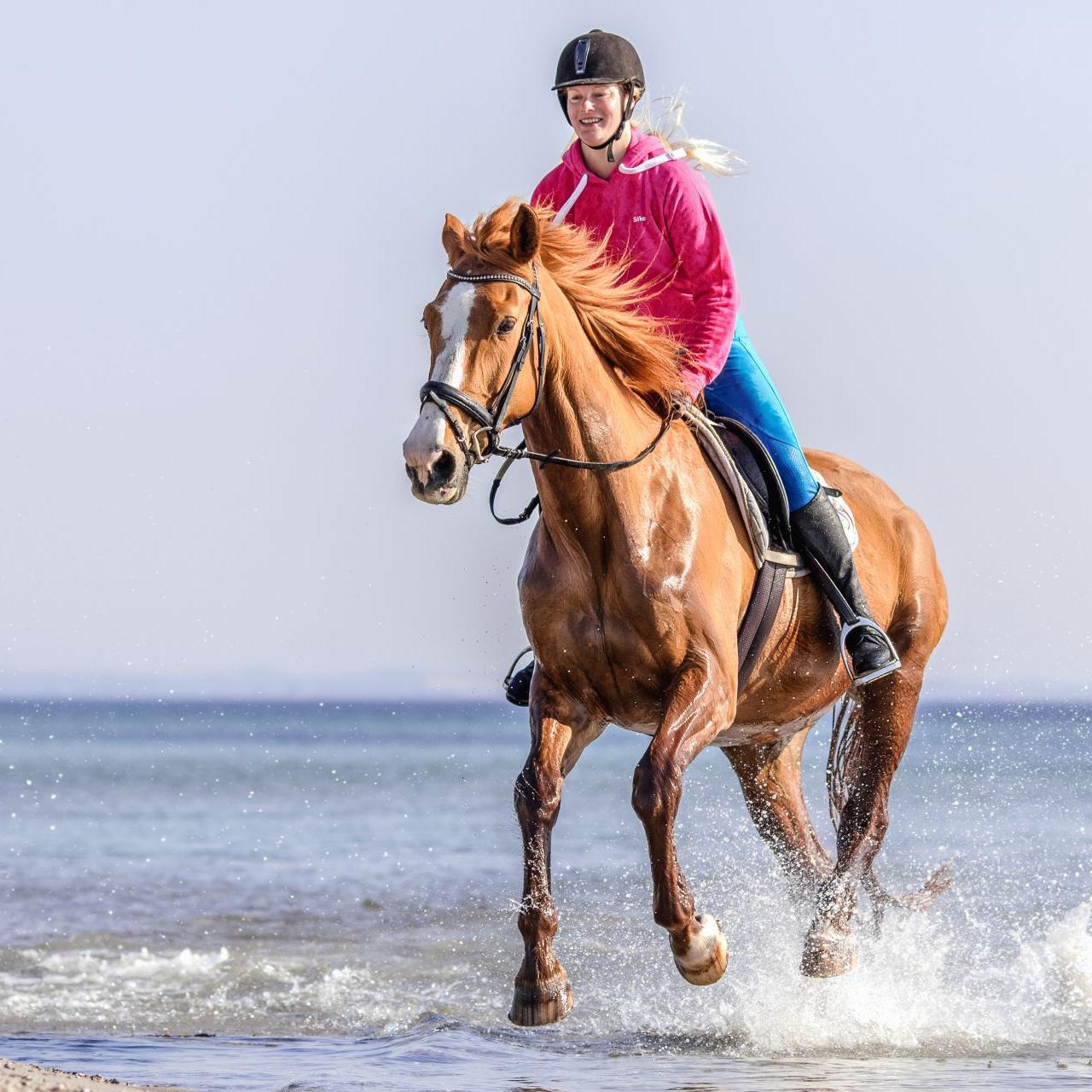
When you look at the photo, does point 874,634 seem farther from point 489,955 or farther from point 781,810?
point 489,955

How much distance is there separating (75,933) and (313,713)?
82768 millimetres

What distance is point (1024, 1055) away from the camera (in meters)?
6.83

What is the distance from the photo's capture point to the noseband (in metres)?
4.89

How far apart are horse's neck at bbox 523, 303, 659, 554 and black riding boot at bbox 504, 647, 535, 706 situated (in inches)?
49.0

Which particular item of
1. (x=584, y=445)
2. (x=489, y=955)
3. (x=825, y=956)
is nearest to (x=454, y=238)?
(x=584, y=445)

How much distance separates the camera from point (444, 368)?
16.3 feet

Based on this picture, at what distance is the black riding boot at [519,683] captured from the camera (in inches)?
268

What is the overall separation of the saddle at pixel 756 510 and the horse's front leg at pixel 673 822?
80 centimetres

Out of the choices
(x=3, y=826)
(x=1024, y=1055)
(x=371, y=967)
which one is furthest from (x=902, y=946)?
(x=3, y=826)

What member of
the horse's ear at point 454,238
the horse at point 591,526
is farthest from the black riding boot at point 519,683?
the horse's ear at point 454,238

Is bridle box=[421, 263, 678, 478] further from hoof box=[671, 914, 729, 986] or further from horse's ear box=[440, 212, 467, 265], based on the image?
hoof box=[671, 914, 729, 986]

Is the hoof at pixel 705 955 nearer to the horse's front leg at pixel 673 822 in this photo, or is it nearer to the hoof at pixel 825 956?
the horse's front leg at pixel 673 822

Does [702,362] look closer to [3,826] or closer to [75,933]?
[75,933]

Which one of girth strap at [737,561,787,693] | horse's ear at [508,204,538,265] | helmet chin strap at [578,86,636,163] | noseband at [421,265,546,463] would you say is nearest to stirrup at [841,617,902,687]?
girth strap at [737,561,787,693]
